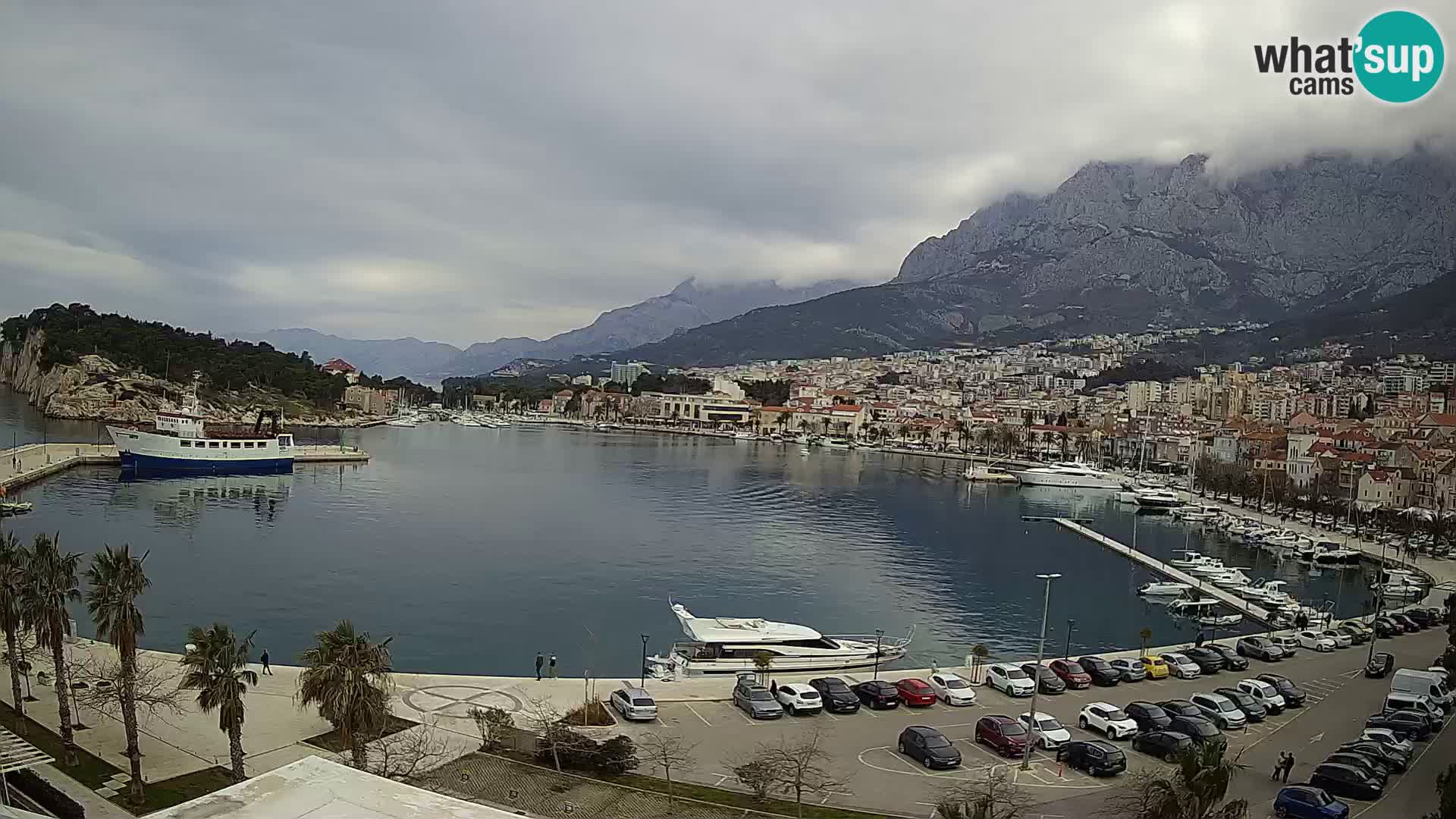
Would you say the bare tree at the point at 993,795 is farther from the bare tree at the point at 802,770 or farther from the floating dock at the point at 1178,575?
the floating dock at the point at 1178,575

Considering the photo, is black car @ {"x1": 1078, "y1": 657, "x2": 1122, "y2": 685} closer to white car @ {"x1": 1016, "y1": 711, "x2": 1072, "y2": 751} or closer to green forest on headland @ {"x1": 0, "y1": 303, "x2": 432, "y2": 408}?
white car @ {"x1": 1016, "y1": 711, "x2": 1072, "y2": 751}

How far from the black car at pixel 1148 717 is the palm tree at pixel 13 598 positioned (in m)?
16.7

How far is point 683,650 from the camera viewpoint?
A: 2091cm

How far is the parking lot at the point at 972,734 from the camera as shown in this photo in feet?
39.7

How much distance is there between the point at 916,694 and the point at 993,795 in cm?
540

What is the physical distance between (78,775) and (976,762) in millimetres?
12008

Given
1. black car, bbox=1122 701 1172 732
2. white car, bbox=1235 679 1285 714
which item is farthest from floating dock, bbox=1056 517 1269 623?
black car, bbox=1122 701 1172 732

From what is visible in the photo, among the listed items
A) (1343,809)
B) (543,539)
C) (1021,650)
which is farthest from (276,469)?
(1343,809)

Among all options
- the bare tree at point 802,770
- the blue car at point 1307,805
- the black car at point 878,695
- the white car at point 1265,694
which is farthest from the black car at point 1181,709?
the bare tree at point 802,770

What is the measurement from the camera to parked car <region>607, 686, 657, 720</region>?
1447 centimetres

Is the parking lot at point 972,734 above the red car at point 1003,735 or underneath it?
underneath

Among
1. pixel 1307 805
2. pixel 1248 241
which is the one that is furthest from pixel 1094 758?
pixel 1248 241

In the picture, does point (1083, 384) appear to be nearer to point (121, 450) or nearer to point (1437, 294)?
point (1437, 294)

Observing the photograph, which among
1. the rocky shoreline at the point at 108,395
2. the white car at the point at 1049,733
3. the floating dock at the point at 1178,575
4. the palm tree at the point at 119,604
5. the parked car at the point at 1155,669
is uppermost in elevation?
the rocky shoreline at the point at 108,395
